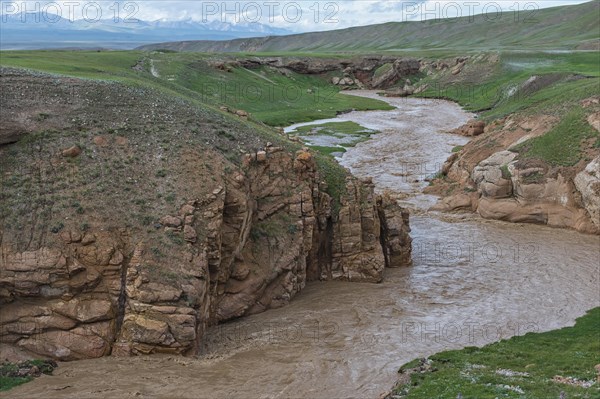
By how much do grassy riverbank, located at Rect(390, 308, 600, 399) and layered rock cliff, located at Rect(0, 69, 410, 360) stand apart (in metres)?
10.1

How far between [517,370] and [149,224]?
17444 millimetres

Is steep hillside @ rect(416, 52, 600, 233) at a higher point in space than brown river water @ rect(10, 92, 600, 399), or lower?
higher

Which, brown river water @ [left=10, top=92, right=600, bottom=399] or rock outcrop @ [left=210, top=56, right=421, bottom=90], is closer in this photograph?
brown river water @ [left=10, top=92, right=600, bottom=399]

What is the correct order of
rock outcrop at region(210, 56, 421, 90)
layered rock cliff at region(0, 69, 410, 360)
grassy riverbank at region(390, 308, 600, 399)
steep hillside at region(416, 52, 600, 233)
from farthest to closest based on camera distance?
rock outcrop at region(210, 56, 421, 90), steep hillside at region(416, 52, 600, 233), layered rock cliff at region(0, 69, 410, 360), grassy riverbank at region(390, 308, 600, 399)

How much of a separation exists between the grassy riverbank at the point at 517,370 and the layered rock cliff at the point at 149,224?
1015cm

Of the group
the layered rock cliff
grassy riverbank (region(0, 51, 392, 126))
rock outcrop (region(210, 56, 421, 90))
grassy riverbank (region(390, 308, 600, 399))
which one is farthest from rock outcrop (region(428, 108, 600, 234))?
rock outcrop (region(210, 56, 421, 90))

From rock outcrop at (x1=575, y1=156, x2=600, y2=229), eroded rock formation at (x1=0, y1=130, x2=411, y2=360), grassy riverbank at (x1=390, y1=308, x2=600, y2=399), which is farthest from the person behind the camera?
rock outcrop at (x1=575, y1=156, x2=600, y2=229)

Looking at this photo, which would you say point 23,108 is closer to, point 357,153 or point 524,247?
point 524,247

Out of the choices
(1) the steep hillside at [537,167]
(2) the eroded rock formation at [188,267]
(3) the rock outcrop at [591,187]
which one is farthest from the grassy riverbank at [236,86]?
(2) the eroded rock formation at [188,267]

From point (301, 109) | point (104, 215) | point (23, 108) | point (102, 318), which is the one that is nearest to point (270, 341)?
point (102, 318)

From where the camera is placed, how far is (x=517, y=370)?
939 inches

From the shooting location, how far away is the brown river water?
80.2ft

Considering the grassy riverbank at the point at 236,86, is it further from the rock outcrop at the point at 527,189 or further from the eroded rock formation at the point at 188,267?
the eroded rock formation at the point at 188,267

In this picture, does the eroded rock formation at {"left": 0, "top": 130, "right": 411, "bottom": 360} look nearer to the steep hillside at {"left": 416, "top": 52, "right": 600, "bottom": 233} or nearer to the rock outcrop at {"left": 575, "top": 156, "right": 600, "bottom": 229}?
the steep hillside at {"left": 416, "top": 52, "right": 600, "bottom": 233}
